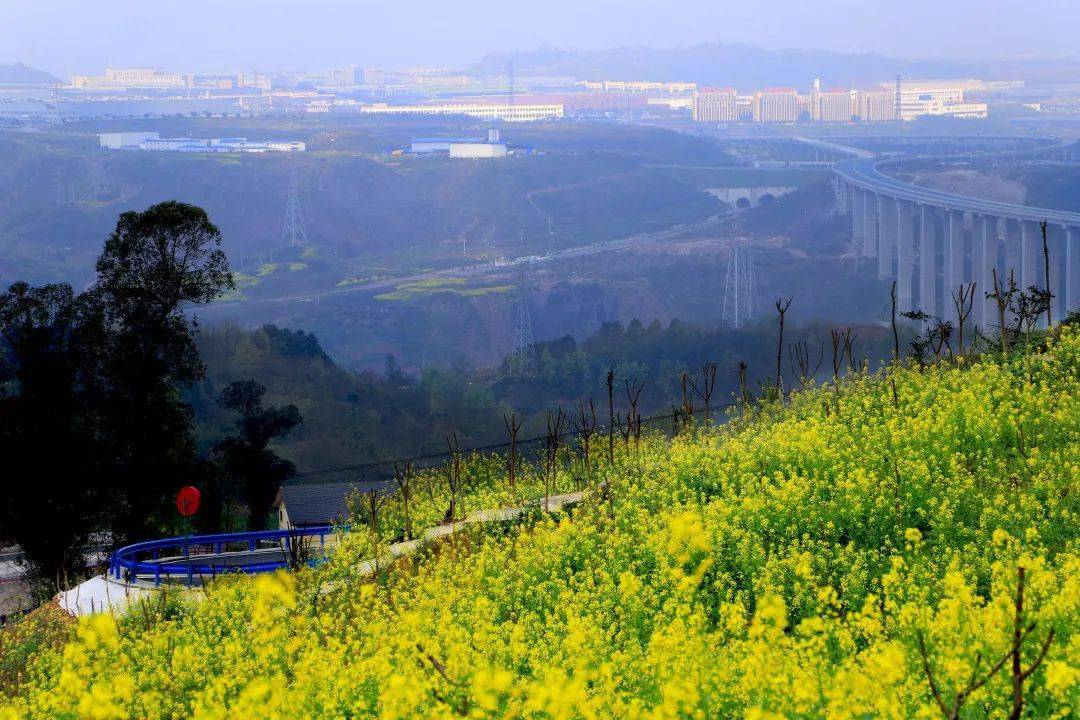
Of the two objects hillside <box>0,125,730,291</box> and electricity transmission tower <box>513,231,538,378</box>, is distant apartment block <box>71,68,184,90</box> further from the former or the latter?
electricity transmission tower <box>513,231,538,378</box>

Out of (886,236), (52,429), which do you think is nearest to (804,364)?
(52,429)

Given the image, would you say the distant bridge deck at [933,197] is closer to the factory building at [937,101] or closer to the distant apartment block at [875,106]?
the factory building at [937,101]

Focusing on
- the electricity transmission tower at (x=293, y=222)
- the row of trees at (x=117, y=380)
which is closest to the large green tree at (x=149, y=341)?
the row of trees at (x=117, y=380)

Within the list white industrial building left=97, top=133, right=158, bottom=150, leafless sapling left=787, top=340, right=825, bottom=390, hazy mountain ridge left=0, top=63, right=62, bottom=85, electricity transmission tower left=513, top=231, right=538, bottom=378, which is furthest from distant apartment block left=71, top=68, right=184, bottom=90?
leafless sapling left=787, top=340, right=825, bottom=390

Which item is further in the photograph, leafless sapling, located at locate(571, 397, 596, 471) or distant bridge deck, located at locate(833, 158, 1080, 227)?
distant bridge deck, located at locate(833, 158, 1080, 227)

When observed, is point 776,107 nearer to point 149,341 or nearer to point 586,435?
point 149,341

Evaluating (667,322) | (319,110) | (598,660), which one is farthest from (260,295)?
(319,110)
